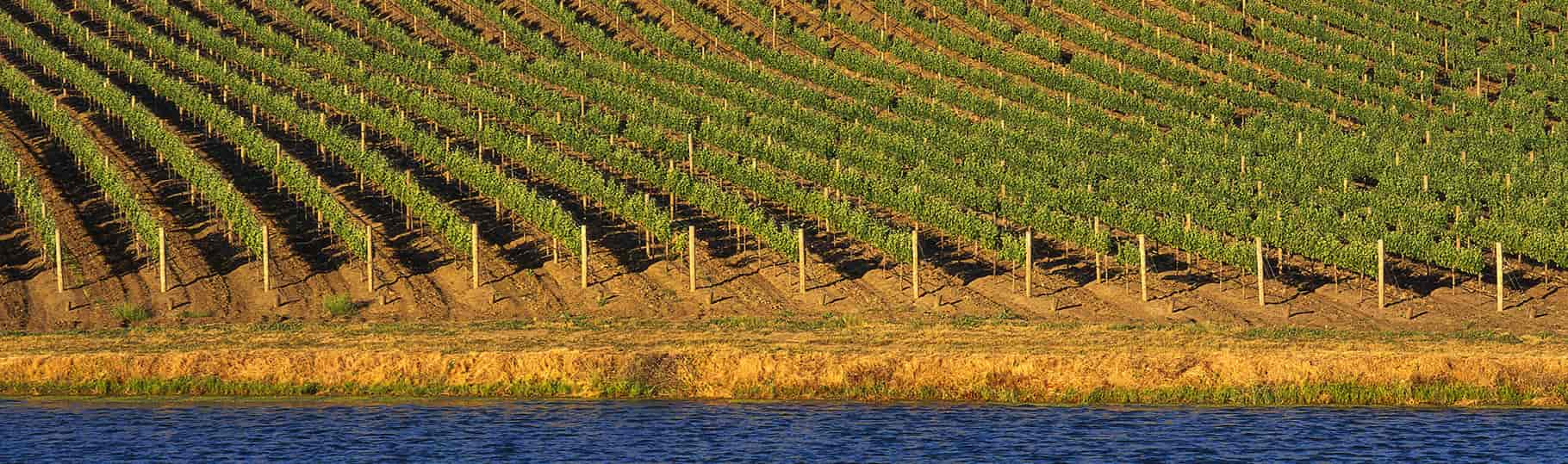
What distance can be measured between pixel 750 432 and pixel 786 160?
35477 mm

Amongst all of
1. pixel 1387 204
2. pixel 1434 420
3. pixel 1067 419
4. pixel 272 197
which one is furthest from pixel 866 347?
pixel 272 197

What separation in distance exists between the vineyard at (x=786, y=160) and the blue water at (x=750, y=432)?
1510 cm

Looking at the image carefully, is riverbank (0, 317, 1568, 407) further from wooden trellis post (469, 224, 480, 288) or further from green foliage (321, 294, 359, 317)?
wooden trellis post (469, 224, 480, 288)

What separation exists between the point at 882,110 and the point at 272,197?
89.0 ft

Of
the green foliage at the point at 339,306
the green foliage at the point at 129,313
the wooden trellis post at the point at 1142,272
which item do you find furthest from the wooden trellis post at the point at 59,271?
the wooden trellis post at the point at 1142,272

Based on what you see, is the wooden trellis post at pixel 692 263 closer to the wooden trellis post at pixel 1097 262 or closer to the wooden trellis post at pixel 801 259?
the wooden trellis post at pixel 801 259

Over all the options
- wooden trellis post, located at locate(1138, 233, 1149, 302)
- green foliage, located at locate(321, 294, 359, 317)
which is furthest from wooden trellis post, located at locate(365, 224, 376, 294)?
wooden trellis post, located at locate(1138, 233, 1149, 302)

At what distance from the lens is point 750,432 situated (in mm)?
35969

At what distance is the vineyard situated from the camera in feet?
185

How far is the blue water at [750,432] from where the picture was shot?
111 feet

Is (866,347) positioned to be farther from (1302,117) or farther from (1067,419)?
(1302,117)

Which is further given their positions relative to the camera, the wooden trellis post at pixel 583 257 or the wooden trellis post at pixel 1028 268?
the wooden trellis post at pixel 583 257

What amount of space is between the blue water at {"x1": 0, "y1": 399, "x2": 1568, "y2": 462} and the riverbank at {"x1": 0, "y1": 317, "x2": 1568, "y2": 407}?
93cm

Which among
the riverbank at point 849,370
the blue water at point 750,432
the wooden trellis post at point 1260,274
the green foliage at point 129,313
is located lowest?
the blue water at point 750,432
